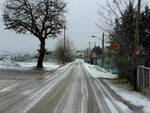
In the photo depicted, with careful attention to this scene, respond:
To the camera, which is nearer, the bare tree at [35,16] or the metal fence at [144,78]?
the metal fence at [144,78]

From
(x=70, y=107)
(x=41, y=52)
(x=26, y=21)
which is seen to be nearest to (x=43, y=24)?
(x=26, y=21)

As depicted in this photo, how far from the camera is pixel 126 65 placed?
16078 millimetres

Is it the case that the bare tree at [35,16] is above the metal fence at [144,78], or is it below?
above

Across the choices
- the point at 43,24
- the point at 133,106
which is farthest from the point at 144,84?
the point at 43,24

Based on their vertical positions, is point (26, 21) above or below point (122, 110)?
above

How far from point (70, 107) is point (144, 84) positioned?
4905 millimetres

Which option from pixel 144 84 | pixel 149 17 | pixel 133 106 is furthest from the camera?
pixel 149 17

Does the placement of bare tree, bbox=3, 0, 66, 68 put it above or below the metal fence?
above

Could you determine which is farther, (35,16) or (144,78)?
(35,16)

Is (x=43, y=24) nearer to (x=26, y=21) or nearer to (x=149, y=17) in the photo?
(x=26, y=21)

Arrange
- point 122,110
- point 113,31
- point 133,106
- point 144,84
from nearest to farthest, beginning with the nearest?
point 122,110 < point 133,106 < point 144,84 < point 113,31

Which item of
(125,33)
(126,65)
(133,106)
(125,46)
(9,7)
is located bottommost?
(133,106)

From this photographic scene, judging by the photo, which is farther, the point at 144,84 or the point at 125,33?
the point at 125,33

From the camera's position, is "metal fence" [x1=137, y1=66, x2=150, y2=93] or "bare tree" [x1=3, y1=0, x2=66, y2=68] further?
"bare tree" [x1=3, y1=0, x2=66, y2=68]
